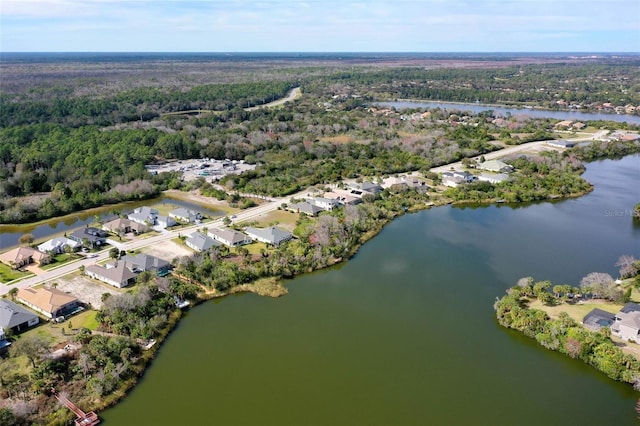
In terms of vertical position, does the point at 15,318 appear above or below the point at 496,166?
below

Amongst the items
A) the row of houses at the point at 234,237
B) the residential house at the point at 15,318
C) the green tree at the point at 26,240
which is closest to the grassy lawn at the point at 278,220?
the row of houses at the point at 234,237

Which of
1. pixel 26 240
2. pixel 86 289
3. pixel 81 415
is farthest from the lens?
pixel 26 240

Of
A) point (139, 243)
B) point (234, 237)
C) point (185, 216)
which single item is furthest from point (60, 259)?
point (234, 237)

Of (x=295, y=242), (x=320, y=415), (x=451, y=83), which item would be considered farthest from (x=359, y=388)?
(x=451, y=83)

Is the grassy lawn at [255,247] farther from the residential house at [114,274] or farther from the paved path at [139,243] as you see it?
the residential house at [114,274]

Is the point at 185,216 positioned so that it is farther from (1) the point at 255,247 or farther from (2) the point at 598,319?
(2) the point at 598,319

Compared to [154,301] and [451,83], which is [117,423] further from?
[451,83]
